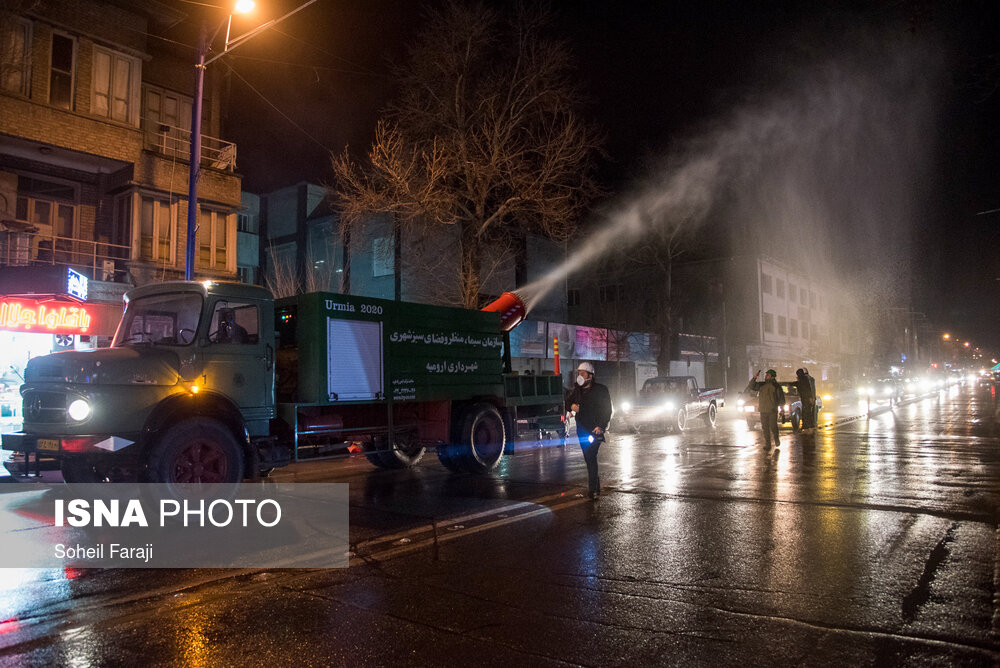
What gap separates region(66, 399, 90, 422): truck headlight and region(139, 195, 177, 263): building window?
13.7 m

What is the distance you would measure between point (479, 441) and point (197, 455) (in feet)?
15.5

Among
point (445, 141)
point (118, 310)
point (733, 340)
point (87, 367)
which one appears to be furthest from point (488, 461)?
point (733, 340)

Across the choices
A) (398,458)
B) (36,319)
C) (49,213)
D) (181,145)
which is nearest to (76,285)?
(36,319)

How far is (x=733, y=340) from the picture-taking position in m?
48.8

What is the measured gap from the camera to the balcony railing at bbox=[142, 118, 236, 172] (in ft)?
66.7

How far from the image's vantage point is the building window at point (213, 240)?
21.2 meters

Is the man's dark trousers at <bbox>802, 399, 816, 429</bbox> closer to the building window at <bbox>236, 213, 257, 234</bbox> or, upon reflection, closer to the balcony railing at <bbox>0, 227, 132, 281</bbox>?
the balcony railing at <bbox>0, 227, 132, 281</bbox>

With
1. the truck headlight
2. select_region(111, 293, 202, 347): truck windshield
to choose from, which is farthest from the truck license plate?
select_region(111, 293, 202, 347): truck windshield

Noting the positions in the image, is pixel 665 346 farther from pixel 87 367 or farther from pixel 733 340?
pixel 87 367

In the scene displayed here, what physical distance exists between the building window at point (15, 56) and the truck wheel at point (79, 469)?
45.1 ft

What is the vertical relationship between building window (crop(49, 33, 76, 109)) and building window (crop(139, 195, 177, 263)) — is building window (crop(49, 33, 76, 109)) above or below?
above

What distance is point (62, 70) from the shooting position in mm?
17891

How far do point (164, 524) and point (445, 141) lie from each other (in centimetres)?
1721

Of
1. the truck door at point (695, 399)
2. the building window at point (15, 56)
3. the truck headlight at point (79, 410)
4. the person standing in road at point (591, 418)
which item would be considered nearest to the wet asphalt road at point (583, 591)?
A: the person standing in road at point (591, 418)
